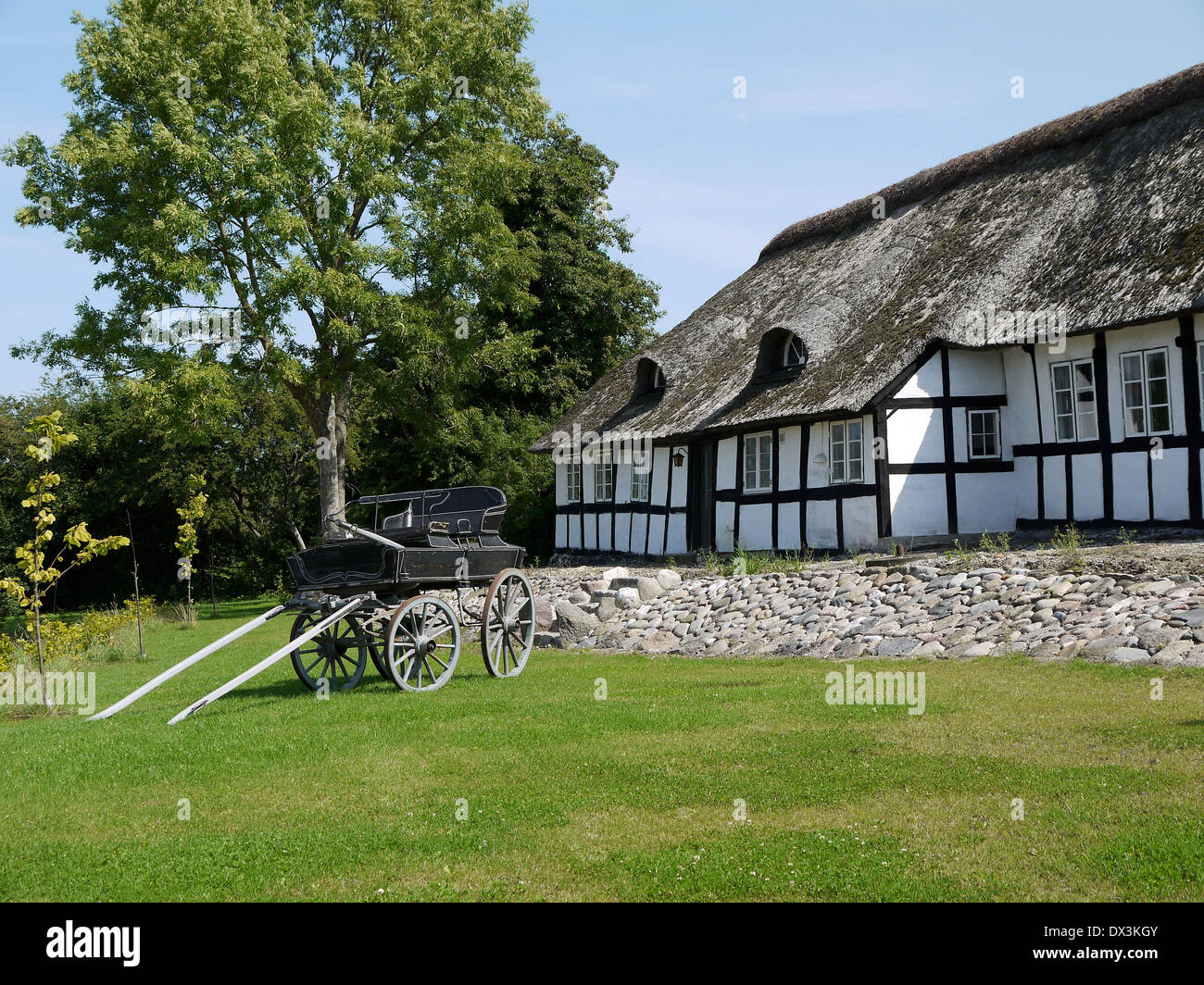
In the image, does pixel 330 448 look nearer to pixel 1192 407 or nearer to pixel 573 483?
pixel 573 483

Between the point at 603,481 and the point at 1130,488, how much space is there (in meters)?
13.7

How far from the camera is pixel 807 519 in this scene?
20297mm

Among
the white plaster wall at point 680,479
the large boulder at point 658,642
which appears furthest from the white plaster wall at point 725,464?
the large boulder at point 658,642

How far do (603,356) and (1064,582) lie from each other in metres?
24.0

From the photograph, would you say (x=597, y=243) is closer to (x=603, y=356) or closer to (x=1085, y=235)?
(x=603, y=356)

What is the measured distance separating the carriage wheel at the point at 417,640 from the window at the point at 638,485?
1480 cm

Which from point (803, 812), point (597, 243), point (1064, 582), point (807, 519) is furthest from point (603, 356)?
point (803, 812)

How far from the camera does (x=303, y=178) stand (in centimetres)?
2495

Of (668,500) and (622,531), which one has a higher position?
(668,500)

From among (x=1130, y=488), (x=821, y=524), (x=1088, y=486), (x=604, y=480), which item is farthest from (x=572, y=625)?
(x=604, y=480)

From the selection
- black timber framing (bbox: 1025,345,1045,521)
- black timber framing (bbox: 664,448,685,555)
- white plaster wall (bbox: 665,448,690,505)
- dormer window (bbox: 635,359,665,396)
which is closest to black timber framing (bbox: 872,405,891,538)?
black timber framing (bbox: 1025,345,1045,521)

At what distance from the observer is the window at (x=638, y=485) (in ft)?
85.5

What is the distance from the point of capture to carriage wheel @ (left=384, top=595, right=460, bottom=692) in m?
10.7
